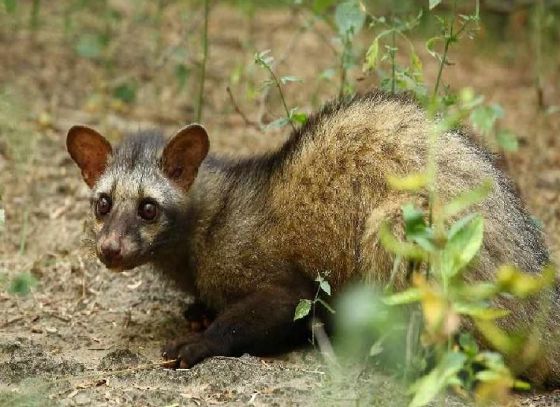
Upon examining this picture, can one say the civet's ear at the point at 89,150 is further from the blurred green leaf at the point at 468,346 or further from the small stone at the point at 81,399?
the blurred green leaf at the point at 468,346

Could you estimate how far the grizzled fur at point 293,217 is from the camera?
536 cm

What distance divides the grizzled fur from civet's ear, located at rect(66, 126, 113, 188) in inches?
3.8

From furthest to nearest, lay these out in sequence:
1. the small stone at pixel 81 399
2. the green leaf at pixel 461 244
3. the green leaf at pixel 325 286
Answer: the green leaf at pixel 325 286
the small stone at pixel 81 399
the green leaf at pixel 461 244

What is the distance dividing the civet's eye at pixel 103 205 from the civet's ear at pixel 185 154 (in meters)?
0.41

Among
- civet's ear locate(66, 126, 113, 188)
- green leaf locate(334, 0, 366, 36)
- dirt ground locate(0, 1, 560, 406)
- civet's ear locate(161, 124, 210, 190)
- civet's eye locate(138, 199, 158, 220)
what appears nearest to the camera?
dirt ground locate(0, 1, 560, 406)

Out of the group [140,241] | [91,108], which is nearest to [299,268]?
[140,241]

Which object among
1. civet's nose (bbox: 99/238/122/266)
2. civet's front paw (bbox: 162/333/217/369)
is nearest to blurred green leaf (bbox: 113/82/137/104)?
civet's nose (bbox: 99/238/122/266)

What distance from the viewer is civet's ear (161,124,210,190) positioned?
6.01 meters

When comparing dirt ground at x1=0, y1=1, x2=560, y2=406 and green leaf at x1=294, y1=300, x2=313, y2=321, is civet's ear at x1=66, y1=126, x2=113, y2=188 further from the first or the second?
green leaf at x1=294, y1=300, x2=313, y2=321

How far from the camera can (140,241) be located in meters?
5.73

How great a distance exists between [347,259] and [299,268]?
32cm

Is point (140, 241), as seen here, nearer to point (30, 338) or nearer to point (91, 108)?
point (30, 338)

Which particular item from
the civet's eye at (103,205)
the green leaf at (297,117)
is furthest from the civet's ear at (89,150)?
the green leaf at (297,117)

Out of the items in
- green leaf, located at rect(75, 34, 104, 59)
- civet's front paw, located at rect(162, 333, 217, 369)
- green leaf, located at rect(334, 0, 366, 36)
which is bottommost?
civet's front paw, located at rect(162, 333, 217, 369)
